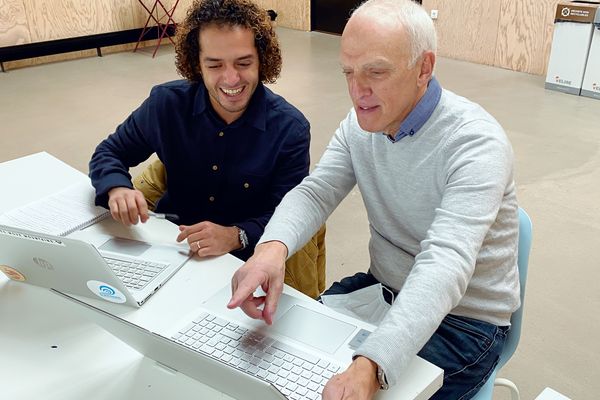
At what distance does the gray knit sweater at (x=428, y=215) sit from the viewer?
115cm

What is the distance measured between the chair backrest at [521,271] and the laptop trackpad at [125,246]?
2.98 feet

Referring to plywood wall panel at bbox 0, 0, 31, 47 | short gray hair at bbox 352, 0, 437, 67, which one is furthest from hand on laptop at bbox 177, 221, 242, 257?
plywood wall panel at bbox 0, 0, 31, 47

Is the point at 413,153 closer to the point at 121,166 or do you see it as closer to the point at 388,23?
the point at 388,23

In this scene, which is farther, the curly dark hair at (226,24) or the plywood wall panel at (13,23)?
the plywood wall panel at (13,23)

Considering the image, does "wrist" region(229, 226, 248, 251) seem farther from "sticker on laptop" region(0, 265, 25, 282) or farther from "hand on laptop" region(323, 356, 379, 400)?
"hand on laptop" region(323, 356, 379, 400)

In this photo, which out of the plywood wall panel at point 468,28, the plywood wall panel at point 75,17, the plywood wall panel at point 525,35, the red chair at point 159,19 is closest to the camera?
the plywood wall panel at point 525,35

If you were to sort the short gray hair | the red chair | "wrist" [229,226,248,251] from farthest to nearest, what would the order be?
the red chair < "wrist" [229,226,248,251] < the short gray hair

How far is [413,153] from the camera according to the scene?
146 cm

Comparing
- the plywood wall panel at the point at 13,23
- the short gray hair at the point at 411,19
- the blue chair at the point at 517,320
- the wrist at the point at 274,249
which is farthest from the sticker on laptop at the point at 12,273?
the plywood wall panel at the point at 13,23

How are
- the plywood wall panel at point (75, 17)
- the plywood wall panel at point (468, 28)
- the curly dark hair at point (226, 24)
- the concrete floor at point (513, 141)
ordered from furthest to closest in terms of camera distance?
the plywood wall panel at point (75, 17) → the plywood wall panel at point (468, 28) → the concrete floor at point (513, 141) → the curly dark hair at point (226, 24)

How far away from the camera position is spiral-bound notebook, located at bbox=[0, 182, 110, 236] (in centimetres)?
161

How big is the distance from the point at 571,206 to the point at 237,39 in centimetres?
242

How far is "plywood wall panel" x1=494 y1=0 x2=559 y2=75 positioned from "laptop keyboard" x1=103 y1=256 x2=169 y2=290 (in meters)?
5.40

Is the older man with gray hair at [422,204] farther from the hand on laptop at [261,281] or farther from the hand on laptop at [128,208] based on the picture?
the hand on laptop at [128,208]
